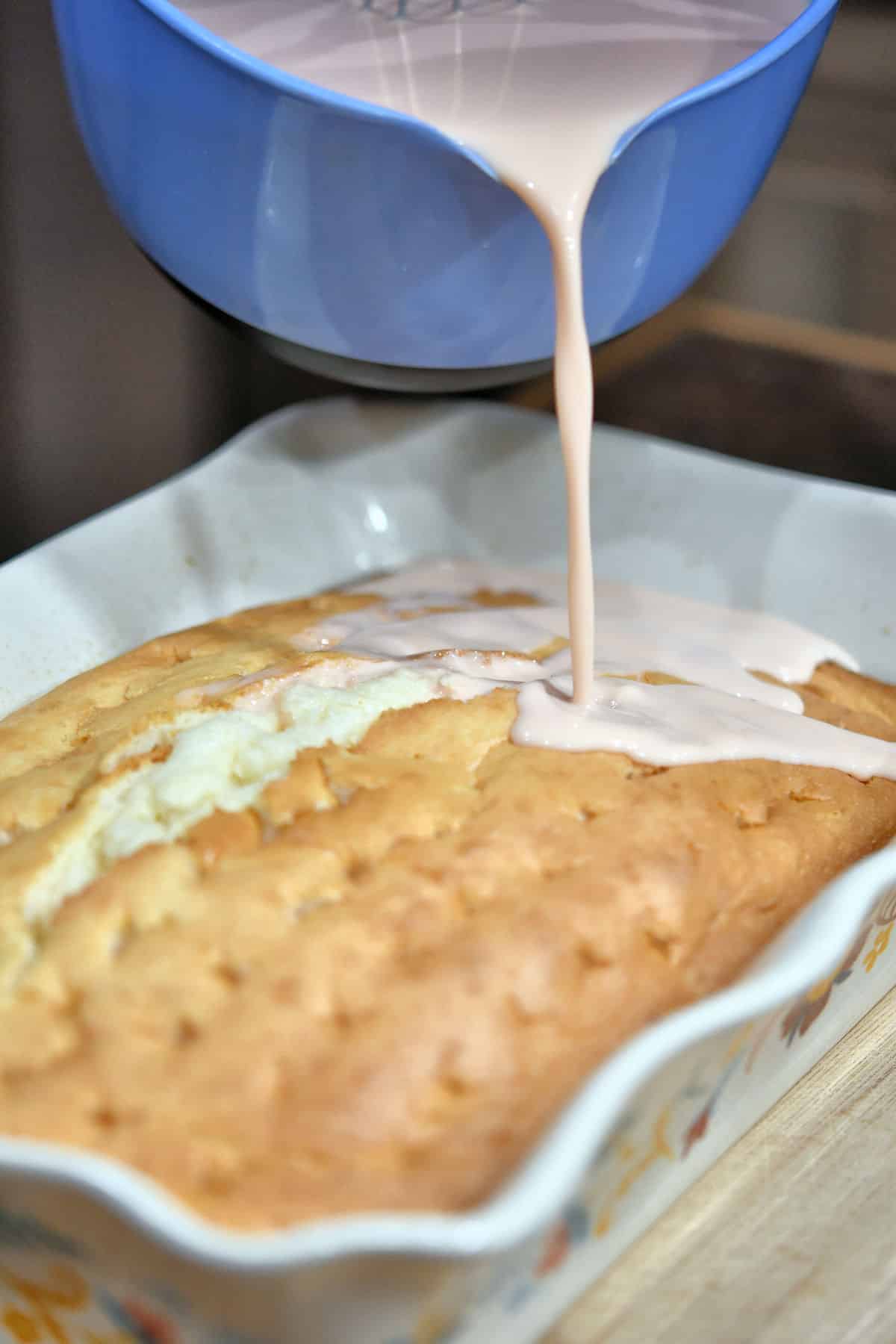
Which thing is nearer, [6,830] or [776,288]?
[6,830]

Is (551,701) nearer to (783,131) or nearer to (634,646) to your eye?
(634,646)

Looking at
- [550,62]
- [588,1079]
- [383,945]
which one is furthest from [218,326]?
[588,1079]

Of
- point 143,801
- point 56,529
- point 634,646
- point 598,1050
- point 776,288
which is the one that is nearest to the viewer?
point 598,1050

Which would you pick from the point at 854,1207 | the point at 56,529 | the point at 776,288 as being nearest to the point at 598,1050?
the point at 854,1207

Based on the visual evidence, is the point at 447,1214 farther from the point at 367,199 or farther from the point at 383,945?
the point at 367,199

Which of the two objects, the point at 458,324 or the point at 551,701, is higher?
the point at 458,324

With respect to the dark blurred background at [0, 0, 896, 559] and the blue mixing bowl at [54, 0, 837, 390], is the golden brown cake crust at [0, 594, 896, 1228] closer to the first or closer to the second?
the blue mixing bowl at [54, 0, 837, 390]
